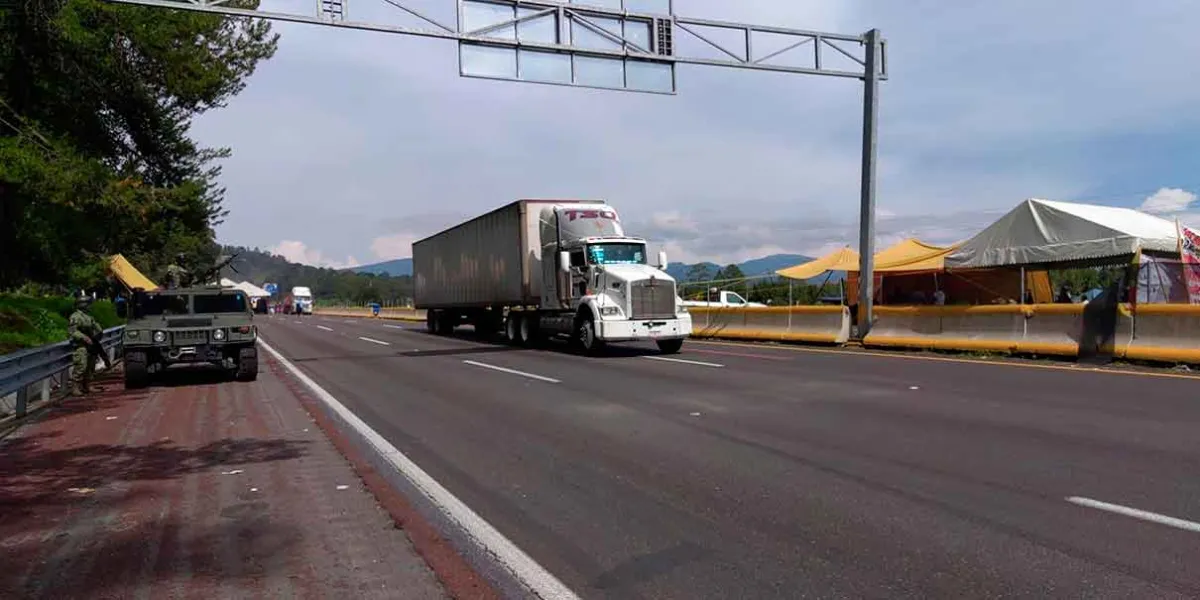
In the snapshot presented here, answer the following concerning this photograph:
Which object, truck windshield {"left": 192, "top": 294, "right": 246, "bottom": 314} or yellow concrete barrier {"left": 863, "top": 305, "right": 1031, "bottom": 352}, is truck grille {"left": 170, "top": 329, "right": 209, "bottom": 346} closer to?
truck windshield {"left": 192, "top": 294, "right": 246, "bottom": 314}

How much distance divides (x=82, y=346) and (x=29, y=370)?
2622mm

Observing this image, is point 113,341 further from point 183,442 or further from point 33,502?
point 33,502

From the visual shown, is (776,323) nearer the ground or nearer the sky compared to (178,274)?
nearer the ground

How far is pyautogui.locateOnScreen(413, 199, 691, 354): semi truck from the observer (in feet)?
62.6

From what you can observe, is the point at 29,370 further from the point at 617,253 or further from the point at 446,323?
the point at 446,323

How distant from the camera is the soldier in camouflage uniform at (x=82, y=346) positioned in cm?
1338

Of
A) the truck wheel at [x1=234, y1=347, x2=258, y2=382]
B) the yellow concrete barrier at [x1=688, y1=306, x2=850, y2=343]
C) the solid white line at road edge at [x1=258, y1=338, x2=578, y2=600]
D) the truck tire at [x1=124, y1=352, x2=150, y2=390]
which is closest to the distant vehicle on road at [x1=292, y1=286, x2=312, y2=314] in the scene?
the yellow concrete barrier at [x1=688, y1=306, x2=850, y2=343]

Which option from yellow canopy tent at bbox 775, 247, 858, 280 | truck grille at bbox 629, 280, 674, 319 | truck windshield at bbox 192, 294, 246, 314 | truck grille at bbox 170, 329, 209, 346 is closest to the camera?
truck grille at bbox 170, 329, 209, 346

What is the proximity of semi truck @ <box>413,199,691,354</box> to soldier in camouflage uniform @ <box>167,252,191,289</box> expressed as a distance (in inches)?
430

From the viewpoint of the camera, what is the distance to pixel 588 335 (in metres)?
19.4

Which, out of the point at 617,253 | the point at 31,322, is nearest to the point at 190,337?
the point at 31,322

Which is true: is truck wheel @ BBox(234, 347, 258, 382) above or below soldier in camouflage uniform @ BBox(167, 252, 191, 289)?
below

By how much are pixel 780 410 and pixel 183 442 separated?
21.8 ft

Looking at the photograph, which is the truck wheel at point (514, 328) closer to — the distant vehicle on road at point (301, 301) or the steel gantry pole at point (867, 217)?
the steel gantry pole at point (867, 217)
